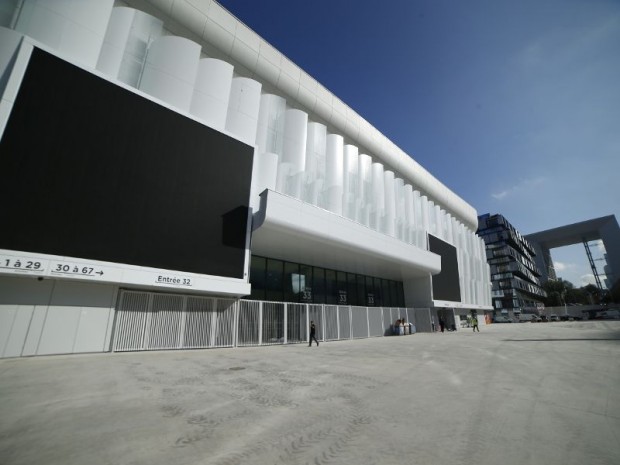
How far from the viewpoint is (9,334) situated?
11219 millimetres

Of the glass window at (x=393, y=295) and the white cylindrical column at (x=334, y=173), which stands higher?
the white cylindrical column at (x=334, y=173)

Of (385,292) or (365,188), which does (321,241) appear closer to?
(365,188)

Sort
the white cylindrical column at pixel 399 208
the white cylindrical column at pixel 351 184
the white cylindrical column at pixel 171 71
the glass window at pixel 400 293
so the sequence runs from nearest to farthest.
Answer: the white cylindrical column at pixel 171 71, the white cylindrical column at pixel 351 184, the white cylindrical column at pixel 399 208, the glass window at pixel 400 293

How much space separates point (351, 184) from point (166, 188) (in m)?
18.5

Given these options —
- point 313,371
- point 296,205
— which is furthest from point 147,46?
point 313,371

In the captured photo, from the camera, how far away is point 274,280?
23875 millimetres

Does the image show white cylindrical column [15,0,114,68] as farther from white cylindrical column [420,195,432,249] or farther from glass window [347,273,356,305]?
white cylindrical column [420,195,432,249]

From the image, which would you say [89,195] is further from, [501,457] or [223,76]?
[501,457]

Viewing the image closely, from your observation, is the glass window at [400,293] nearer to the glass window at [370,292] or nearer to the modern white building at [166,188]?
the glass window at [370,292]

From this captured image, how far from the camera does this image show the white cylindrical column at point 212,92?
19688 mm

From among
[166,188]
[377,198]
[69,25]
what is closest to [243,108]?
[166,188]

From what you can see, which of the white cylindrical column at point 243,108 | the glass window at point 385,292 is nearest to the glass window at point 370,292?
the glass window at point 385,292

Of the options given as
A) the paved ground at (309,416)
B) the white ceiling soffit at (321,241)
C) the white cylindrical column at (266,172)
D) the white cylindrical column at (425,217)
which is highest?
the white cylindrical column at (425,217)

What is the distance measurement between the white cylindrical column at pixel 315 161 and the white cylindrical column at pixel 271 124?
303cm
